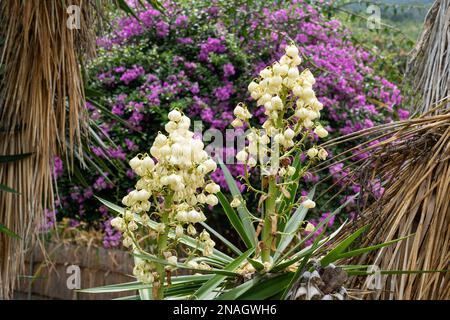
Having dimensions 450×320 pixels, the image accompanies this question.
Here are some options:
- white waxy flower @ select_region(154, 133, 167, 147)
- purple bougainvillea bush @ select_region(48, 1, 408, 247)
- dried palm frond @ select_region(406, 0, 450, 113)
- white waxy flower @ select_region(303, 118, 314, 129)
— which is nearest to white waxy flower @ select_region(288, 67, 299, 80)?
white waxy flower @ select_region(303, 118, 314, 129)

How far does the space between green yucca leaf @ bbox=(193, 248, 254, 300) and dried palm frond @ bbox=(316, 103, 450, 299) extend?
53cm

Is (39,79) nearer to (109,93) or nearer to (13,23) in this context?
(13,23)

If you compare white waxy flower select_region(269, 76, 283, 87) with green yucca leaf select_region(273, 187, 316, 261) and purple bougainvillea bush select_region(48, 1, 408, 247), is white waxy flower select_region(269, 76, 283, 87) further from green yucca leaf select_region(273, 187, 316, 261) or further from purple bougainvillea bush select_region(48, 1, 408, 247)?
purple bougainvillea bush select_region(48, 1, 408, 247)

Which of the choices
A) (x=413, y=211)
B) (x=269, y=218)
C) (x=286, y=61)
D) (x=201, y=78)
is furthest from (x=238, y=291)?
(x=201, y=78)

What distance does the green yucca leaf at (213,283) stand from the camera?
1.65 m

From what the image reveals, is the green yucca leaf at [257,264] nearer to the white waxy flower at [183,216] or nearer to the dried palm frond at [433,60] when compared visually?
the white waxy flower at [183,216]

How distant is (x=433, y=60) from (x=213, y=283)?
5.65ft

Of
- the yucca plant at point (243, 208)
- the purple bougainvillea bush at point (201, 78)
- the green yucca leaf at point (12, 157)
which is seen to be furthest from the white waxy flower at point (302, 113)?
the purple bougainvillea bush at point (201, 78)

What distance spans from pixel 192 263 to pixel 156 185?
247mm

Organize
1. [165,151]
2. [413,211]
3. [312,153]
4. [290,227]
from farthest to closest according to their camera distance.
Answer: [413,211] → [290,227] → [312,153] → [165,151]

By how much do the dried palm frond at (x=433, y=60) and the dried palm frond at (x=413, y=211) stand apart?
1.38ft

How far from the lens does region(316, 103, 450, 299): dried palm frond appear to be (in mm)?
2131

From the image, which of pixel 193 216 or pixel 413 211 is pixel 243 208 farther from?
pixel 413 211

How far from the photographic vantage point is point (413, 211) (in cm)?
222
